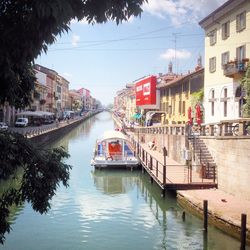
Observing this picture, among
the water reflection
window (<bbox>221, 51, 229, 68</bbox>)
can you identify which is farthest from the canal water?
window (<bbox>221, 51, 229, 68</bbox>)

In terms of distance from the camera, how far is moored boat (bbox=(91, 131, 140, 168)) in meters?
32.0

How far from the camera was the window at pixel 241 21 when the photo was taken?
29.5 metres

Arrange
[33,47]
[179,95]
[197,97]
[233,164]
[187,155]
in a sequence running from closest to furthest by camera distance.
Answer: [33,47]
[233,164]
[187,155]
[197,97]
[179,95]

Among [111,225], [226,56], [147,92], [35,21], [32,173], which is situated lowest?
[111,225]

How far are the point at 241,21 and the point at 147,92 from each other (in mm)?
41354

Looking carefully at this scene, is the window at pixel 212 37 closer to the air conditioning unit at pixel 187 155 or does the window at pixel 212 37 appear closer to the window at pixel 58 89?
the air conditioning unit at pixel 187 155

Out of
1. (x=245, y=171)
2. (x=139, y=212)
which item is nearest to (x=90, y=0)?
(x=245, y=171)

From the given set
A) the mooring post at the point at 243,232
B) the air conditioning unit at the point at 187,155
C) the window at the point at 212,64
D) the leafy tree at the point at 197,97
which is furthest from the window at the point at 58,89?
the mooring post at the point at 243,232

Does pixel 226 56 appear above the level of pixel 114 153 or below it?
above

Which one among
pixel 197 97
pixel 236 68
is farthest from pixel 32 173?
pixel 197 97

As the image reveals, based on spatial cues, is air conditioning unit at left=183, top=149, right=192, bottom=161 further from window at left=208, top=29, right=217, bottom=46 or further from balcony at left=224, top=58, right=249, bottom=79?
window at left=208, top=29, right=217, bottom=46

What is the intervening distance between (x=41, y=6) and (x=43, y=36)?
0.77m

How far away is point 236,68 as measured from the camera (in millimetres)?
28859

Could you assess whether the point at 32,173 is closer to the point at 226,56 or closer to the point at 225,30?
the point at 226,56
